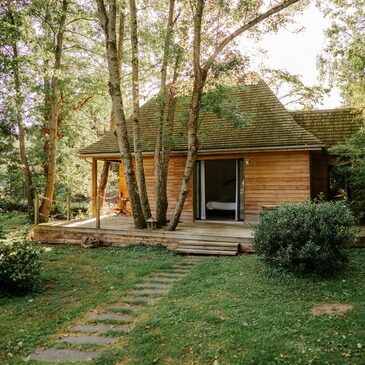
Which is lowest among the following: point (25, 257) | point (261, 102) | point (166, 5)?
point (25, 257)

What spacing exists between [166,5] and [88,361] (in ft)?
42.4

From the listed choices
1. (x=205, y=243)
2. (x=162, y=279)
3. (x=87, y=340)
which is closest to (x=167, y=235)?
(x=205, y=243)

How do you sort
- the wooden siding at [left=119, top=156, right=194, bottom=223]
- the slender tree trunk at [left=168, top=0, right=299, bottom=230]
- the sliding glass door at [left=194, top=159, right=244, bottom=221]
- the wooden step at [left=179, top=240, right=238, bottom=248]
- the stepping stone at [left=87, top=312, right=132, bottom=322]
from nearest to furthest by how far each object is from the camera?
the stepping stone at [left=87, top=312, right=132, bottom=322]
the wooden step at [left=179, top=240, right=238, bottom=248]
the slender tree trunk at [left=168, top=0, right=299, bottom=230]
the sliding glass door at [left=194, top=159, right=244, bottom=221]
the wooden siding at [left=119, top=156, right=194, bottom=223]

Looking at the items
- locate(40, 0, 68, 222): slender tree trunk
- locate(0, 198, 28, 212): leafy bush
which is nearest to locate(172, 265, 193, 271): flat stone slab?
locate(40, 0, 68, 222): slender tree trunk

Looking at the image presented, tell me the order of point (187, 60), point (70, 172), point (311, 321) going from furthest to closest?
1. point (70, 172)
2. point (187, 60)
3. point (311, 321)

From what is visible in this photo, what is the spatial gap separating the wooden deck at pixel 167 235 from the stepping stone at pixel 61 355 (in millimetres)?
5544

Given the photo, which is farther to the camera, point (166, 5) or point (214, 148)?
point (166, 5)

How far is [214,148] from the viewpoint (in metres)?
12.7

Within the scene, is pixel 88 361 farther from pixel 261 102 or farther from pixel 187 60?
pixel 261 102

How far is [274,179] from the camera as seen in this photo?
40.8 feet

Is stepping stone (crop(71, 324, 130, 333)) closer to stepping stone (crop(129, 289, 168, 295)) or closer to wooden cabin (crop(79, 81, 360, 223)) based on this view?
stepping stone (crop(129, 289, 168, 295))

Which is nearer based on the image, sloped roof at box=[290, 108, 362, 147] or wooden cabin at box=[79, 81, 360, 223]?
wooden cabin at box=[79, 81, 360, 223]

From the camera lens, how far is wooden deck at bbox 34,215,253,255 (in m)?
9.75

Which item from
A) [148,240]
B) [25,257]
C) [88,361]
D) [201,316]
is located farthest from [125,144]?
[88,361]
